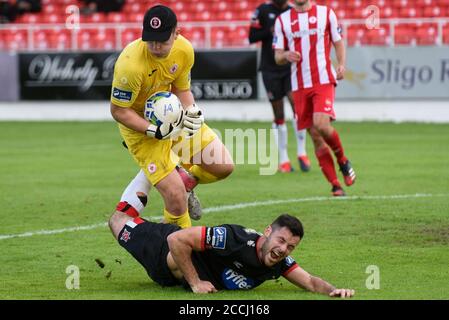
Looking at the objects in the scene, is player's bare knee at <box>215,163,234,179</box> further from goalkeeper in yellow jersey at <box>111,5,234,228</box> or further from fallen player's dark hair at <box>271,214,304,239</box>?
fallen player's dark hair at <box>271,214,304,239</box>

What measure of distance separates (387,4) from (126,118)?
19.6m

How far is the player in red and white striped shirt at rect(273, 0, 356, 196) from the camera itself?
41.8 ft

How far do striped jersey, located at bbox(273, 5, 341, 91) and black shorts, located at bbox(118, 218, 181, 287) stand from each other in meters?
5.01

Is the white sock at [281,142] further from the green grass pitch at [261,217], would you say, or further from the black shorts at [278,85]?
the black shorts at [278,85]

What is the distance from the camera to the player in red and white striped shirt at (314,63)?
12.7m

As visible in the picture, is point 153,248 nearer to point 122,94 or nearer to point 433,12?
point 122,94

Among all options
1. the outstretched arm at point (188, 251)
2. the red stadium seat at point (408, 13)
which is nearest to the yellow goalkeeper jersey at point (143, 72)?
the outstretched arm at point (188, 251)

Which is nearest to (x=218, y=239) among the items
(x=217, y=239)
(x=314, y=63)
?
(x=217, y=239)

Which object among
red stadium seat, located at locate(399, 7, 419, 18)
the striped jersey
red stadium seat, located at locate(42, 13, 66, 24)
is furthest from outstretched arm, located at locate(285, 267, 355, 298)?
red stadium seat, located at locate(42, 13, 66, 24)
